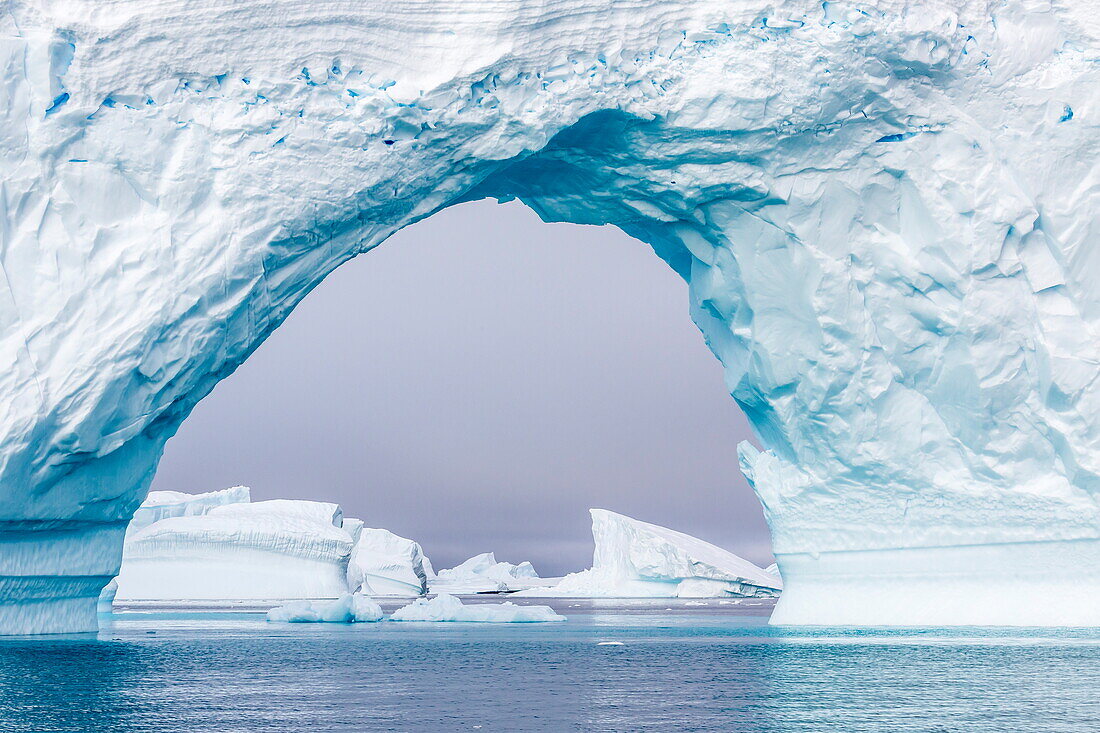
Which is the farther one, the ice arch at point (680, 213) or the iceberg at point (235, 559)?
the iceberg at point (235, 559)

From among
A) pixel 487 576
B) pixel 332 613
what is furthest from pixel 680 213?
pixel 487 576

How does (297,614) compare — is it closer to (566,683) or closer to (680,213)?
(680,213)

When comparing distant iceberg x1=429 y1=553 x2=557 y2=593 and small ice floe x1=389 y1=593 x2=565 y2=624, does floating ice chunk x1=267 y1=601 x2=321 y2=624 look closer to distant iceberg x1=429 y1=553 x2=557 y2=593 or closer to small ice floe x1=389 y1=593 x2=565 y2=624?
small ice floe x1=389 y1=593 x2=565 y2=624

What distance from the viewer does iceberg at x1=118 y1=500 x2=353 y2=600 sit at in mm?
29422

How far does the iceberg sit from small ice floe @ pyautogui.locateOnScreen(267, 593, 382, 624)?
9.58 metres

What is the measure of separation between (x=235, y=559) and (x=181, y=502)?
521cm

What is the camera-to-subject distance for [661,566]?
1407 inches

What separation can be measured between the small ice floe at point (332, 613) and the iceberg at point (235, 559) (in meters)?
9.58

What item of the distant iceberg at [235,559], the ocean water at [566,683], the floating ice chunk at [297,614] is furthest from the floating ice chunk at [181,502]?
the ocean water at [566,683]

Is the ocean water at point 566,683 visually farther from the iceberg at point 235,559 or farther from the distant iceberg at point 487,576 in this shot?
the distant iceberg at point 487,576

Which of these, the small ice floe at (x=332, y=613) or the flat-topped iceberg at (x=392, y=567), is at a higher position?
the flat-topped iceberg at (x=392, y=567)

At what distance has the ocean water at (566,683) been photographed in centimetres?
714

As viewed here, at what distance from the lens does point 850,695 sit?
8.24 meters

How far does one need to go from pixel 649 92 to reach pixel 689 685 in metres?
6.09
